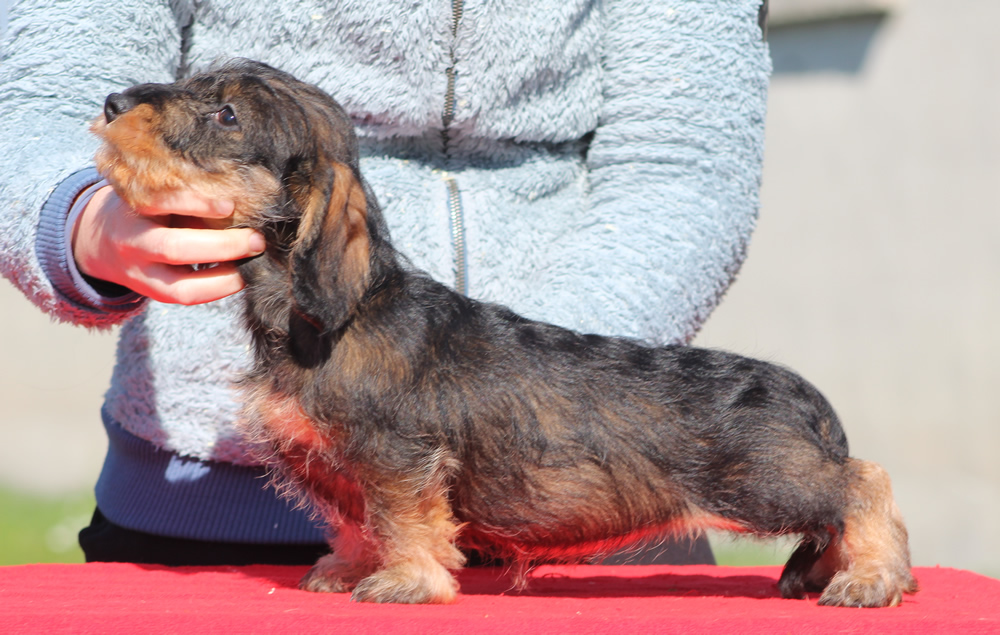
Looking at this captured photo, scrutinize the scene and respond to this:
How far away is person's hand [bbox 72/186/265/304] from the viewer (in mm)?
2309

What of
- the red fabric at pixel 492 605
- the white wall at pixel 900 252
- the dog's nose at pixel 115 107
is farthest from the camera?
the white wall at pixel 900 252

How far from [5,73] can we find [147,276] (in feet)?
3.54

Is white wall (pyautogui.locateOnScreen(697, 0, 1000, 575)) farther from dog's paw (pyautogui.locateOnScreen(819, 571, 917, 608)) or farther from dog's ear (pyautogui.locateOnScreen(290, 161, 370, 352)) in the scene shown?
dog's ear (pyautogui.locateOnScreen(290, 161, 370, 352))

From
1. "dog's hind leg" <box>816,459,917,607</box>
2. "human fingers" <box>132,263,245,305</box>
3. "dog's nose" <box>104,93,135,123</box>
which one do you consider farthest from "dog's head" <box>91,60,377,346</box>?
"dog's hind leg" <box>816,459,917,607</box>

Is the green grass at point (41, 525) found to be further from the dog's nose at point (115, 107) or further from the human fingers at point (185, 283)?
the dog's nose at point (115, 107)

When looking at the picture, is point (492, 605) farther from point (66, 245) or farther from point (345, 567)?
point (66, 245)

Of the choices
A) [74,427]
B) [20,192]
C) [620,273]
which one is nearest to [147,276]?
[20,192]

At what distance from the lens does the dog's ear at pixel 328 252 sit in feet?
7.65

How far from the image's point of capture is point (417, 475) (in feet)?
7.84

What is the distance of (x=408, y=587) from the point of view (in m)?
2.40

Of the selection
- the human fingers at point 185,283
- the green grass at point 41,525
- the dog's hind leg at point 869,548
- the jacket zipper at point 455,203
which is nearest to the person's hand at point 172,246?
the human fingers at point 185,283

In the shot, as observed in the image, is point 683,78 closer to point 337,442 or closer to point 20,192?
point 337,442

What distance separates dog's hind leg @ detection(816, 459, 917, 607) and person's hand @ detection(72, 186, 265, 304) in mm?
1545

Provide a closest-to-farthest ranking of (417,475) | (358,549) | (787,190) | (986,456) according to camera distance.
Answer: (417,475) → (358,549) → (986,456) → (787,190)
